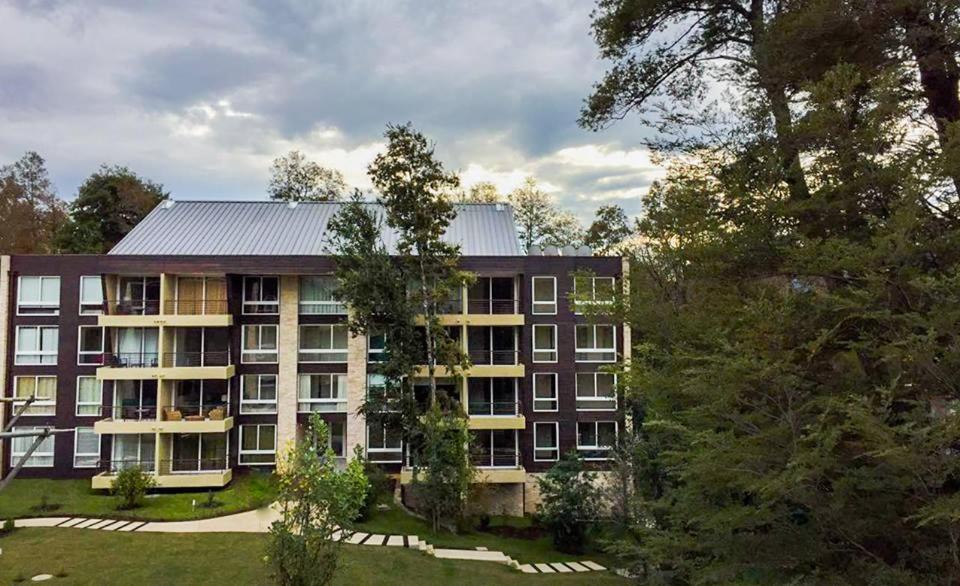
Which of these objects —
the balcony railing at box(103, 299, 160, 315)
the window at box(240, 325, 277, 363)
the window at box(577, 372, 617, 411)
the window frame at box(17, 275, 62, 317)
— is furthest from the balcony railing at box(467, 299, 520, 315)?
the window frame at box(17, 275, 62, 317)

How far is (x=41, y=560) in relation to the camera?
14.4m

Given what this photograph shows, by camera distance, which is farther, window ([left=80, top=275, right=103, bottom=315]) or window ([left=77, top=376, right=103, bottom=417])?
window ([left=80, top=275, right=103, bottom=315])

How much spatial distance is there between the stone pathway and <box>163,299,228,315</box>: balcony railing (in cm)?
815

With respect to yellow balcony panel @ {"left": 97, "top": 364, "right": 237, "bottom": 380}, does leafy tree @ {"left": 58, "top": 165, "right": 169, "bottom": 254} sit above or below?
above

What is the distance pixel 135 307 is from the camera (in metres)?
23.8

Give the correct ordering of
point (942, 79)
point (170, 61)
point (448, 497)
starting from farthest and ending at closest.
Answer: point (448, 497)
point (170, 61)
point (942, 79)

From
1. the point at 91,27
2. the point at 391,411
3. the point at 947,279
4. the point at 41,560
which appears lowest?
the point at 41,560

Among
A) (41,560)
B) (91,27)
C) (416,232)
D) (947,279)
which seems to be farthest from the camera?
(416,232)

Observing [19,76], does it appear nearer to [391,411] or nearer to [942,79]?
[391,411]

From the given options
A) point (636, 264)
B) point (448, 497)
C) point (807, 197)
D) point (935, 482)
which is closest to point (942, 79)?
point (807, 197)

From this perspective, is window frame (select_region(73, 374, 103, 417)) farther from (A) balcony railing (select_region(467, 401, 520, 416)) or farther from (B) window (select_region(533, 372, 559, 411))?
(B) window (select_region(533, 372, 559, 411))

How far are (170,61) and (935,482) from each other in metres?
20.9

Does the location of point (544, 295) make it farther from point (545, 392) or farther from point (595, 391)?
point (595, 391)

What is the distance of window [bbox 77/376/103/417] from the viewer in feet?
76.5
